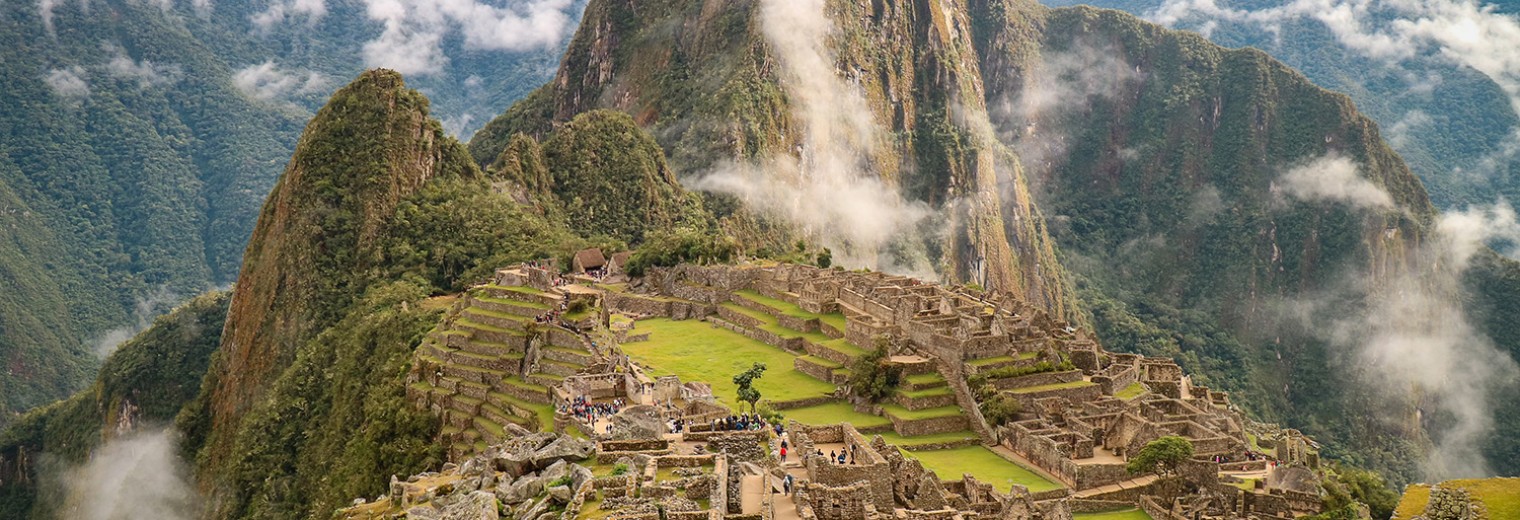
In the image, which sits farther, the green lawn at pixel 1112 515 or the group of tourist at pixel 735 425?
the green lawn at pixel 1112 515

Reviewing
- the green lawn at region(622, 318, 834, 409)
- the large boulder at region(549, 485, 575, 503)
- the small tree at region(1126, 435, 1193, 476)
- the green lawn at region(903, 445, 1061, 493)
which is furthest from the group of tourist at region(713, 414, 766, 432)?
the small tree at region(1126, 435, 1193, 476)

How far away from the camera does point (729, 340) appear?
210 feet

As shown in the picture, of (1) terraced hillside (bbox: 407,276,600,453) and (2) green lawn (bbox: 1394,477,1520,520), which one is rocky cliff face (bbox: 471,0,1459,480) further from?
(2) green lawn (bbox: 1394,477,1520,520)

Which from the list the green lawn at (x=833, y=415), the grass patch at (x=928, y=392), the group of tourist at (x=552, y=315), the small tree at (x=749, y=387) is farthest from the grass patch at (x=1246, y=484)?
the group of tourist at (x=552, y=315)

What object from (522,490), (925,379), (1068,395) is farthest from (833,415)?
(522,490)

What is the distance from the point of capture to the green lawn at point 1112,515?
4362 centimetres

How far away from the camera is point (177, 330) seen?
4035 inches

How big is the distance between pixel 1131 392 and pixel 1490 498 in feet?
121

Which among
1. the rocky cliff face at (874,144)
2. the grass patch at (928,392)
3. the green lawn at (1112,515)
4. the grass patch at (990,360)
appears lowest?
the green lawn at (1112,515)

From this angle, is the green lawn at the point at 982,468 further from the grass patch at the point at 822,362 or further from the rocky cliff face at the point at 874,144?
the rocky cliff face at the point at 874,144

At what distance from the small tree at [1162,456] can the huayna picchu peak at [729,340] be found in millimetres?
123

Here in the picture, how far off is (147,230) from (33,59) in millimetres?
28964

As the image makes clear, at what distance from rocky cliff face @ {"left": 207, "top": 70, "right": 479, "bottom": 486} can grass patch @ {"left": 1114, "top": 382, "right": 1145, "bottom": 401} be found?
153 ft

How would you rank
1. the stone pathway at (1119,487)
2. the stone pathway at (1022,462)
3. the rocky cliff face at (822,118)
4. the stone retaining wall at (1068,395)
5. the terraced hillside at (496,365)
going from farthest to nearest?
the rocky cliff face at (822,118)
the stone retaining wall at (1068,395)
the terraced hillside at (496,365)
the stone pathway at (1022,462)
the stone pathway at (1119,487)
